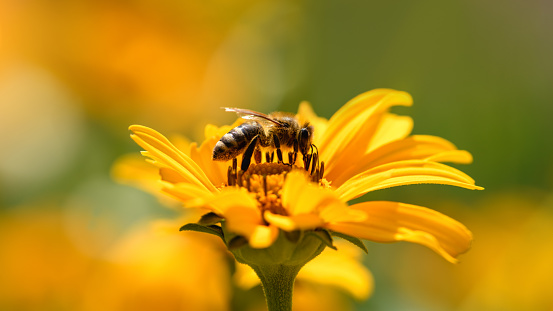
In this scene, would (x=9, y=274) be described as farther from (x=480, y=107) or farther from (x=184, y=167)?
(x=480, y=107)

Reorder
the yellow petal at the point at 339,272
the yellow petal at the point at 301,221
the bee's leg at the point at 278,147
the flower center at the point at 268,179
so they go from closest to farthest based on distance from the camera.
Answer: the yellow petal at the point at 301,221 → the flower center at the point at 268,179 → the bee's leg at the point at 278,147 → the yellow petal at the point at 339,272

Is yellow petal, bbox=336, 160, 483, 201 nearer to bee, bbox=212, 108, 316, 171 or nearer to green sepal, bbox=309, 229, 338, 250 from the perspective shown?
green sepal, bbox=309, 229, 338, 250

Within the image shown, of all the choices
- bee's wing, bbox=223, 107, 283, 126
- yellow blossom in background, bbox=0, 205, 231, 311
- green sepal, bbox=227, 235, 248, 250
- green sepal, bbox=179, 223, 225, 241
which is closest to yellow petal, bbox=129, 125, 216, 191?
green sepal, bbox=179, 223, 225, 241

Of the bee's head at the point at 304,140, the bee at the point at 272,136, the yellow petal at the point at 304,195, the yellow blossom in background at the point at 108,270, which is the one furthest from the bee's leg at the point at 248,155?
the yellow petal at the point at 304,195

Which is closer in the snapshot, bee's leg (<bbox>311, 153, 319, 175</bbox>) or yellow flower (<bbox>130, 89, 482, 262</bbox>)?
yellow flower (<bbox>130, 89, 482, 262</bbox>)

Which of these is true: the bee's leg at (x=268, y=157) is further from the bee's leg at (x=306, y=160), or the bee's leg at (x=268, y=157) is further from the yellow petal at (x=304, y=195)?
the yellow petal at (x=304, y=195)
